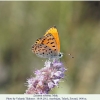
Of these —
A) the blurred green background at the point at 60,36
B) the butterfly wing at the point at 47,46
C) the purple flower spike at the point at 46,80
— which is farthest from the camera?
the blurred green background at the point at 60,36

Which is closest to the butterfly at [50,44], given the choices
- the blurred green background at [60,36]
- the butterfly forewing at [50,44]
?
the butterfly forewing at [50,44]

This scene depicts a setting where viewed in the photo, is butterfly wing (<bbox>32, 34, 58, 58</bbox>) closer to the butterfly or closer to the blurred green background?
the butterfly

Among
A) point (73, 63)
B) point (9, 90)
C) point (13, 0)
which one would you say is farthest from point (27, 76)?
point (13, 0)

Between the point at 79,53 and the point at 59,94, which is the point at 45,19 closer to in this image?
the point at 79,53

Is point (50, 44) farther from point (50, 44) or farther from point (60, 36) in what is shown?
point (60, 36)

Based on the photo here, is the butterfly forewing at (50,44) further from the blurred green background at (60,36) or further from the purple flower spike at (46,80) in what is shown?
the blurred green background at (60,36)

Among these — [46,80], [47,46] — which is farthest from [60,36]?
[46,80]
